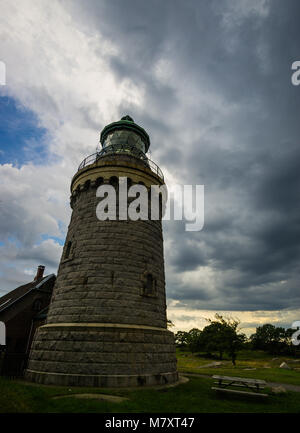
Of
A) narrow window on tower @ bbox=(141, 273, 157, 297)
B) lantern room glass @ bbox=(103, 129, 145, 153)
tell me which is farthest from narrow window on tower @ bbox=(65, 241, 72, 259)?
lantern room glass @ bbox=(103, 129, 145, 153)

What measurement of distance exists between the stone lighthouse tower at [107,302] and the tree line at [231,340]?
26.2 metres

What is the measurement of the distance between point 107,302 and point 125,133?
10.9 m

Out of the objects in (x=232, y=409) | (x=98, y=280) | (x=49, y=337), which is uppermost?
(x=98, y=280)

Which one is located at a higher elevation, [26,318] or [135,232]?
[135,232]

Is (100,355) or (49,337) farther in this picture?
(49,337)

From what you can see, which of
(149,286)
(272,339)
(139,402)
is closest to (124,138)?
(149,286)

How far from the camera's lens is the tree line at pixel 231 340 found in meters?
33.7

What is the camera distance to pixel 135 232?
1243cm

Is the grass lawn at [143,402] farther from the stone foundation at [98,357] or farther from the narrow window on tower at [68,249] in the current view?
the narrow window on tower at [68,249]
